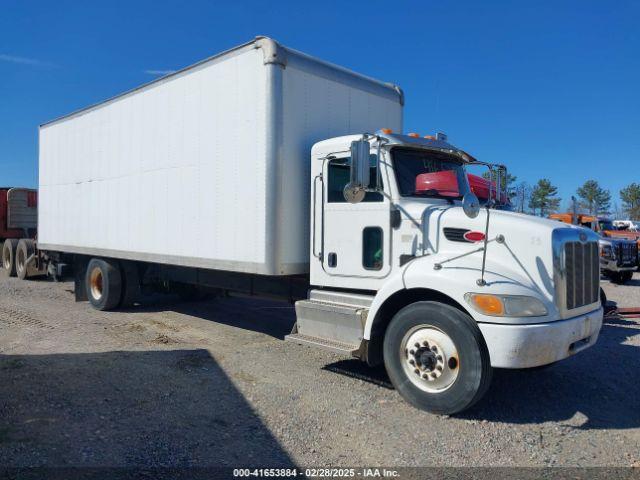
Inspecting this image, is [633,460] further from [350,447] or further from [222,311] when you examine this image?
[222,311]

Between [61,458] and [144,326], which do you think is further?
[144,326]

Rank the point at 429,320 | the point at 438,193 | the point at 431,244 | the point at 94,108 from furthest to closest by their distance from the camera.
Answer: the point at 94,108, the point at 438,193, the point at 431,244, the point at 429,320

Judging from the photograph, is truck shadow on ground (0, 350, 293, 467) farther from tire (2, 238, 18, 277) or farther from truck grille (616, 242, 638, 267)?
truck grille (616, 242, 638, 267)

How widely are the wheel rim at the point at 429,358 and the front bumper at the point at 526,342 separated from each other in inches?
13.9

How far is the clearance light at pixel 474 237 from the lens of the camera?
479cm

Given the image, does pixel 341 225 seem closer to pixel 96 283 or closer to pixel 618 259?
pixel 96 283

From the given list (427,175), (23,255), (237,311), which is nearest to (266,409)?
(427,175)

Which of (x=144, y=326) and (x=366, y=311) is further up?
(x=366, y=311)

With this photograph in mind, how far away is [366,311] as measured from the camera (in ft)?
17.4

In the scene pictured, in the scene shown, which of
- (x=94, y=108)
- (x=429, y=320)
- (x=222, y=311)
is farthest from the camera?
(x=222, y=311)

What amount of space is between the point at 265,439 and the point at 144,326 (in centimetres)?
489

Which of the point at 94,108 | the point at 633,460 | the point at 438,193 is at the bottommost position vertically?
the point at 633,460

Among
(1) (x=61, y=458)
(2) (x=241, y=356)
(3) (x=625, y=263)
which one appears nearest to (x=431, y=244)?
(2) (x=241, y=356)

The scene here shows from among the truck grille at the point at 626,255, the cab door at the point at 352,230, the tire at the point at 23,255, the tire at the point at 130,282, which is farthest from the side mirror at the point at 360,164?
the truck grille at the point at 626,255
